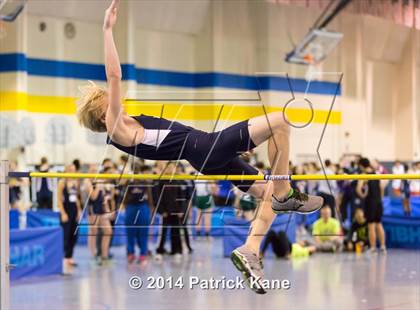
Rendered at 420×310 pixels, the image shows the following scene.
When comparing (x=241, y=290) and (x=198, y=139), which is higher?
(x=198, y=139)

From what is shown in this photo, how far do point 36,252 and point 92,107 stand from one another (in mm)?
5938

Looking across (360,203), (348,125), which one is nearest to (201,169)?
(360,203)

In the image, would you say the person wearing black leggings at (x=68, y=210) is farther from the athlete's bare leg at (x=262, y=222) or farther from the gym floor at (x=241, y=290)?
the athlete's bare leg at (x=262, y=222)

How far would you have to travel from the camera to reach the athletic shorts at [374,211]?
13195 mm

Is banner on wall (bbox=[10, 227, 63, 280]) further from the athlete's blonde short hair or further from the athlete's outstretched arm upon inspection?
the athlete's outstretched arm

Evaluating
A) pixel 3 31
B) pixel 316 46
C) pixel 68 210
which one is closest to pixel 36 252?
pixel 68 210

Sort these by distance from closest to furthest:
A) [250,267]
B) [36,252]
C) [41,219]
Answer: [250,267]
[36,252]
[41,219]

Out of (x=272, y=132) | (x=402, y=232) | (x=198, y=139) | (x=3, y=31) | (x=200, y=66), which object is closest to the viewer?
(x=272, y=132)

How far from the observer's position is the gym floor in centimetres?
865

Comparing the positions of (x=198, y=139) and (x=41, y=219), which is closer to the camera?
(x=198, y=139)

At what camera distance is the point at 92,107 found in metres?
5.25

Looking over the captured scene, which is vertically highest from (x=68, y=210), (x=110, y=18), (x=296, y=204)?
(x=110, y=18)

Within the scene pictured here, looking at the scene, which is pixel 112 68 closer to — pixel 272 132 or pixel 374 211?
pixel 272 132

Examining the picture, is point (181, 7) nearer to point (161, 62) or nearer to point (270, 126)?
point (161, 62)
